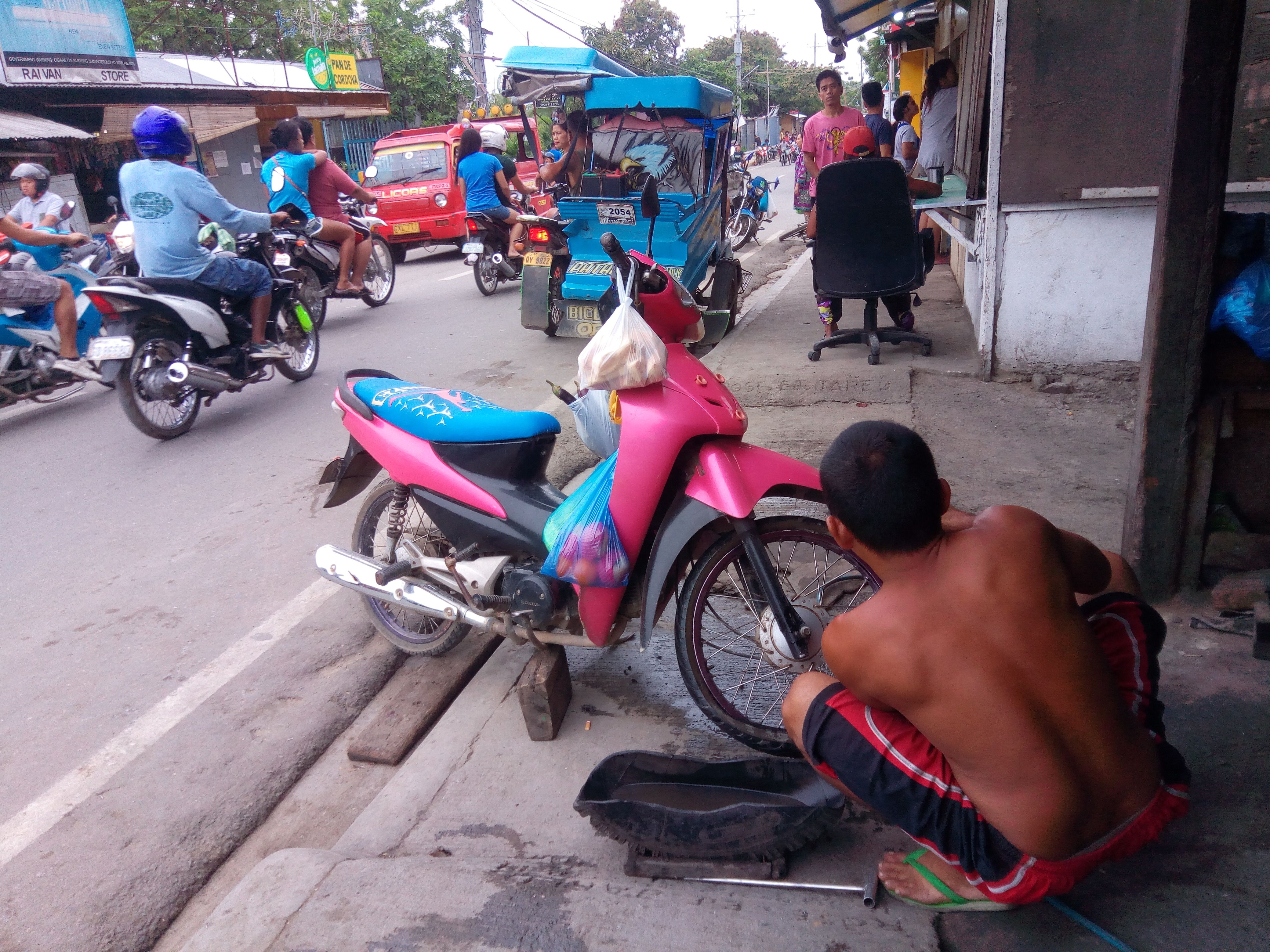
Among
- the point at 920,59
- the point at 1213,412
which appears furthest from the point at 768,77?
the point at 1213,412

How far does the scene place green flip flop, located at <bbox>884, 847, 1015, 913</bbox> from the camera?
1858 millimetres

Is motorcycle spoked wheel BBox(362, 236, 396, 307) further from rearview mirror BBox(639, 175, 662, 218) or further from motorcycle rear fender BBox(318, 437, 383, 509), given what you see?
rearview mirror BBox(639, 175, 662, 218)

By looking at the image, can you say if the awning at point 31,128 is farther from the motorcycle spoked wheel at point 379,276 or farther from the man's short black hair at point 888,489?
the man's short black hair at point 888,489

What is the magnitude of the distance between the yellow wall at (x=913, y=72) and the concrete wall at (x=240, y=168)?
1416 centimetres

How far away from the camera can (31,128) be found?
48.4ft

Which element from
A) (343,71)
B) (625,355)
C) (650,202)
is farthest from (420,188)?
(343,71)

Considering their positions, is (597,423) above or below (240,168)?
below

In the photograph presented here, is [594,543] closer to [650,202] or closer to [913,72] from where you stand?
[650,202]

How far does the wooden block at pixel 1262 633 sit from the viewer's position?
8.40ft

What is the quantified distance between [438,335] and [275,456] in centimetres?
319

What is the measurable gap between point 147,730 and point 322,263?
6501 mm

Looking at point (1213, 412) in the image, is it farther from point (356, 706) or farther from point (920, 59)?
point (920, 59)

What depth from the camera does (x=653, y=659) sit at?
319 centimetres

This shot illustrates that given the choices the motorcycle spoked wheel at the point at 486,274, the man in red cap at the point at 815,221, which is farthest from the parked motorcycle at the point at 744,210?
the man in red cap at the point at 815,221
